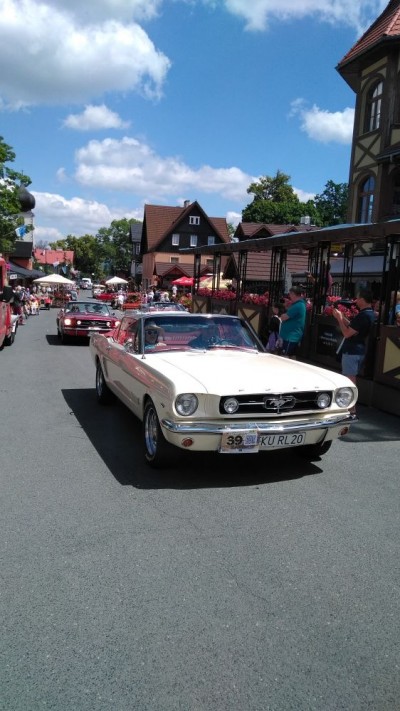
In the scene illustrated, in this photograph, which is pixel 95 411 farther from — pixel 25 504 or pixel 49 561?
pixel 49 561

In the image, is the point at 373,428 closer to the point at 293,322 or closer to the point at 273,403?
the point at 293,322

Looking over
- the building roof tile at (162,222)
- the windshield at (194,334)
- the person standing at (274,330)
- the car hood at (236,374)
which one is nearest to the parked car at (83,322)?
the person standing at (274,330)

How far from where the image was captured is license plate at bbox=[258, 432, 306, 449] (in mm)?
4871

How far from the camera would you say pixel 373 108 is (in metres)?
21.9

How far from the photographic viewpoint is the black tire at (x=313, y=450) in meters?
5.64

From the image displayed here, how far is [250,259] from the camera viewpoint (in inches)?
1219

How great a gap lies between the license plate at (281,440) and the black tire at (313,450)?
58 centimetres

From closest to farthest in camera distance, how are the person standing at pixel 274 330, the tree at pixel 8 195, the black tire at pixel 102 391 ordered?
the black tire at pixel 102 391, the person standing at pixel 274 330, the tree at pixel 8 195

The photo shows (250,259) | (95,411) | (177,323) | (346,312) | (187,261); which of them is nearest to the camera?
(177,323)

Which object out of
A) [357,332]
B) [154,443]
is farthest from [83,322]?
[154,443]

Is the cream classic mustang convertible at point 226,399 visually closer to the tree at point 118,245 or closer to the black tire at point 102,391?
the black tire at point 102,391

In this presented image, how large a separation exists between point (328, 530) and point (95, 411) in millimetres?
4473

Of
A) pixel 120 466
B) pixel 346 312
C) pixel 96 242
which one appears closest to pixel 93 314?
pixel 346 312

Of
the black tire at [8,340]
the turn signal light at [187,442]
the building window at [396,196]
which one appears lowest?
the black tire at [8,340]
